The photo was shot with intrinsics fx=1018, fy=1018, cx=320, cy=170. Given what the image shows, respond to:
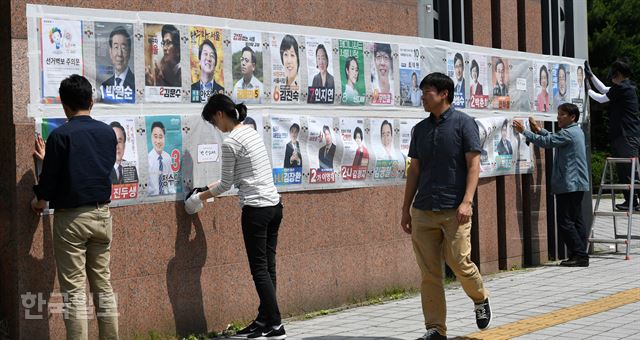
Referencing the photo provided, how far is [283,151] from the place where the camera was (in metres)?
8.75

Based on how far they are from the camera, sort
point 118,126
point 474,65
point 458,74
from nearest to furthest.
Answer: point 118,126, point 458,74, point 474,65

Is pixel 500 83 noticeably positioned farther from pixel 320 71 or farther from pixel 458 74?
pixel 320 71

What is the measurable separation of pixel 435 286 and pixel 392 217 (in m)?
2.64

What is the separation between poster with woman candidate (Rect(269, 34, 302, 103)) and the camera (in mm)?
8695

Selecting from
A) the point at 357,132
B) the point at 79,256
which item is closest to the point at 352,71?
the point at 357,132

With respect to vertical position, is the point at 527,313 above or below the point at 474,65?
below

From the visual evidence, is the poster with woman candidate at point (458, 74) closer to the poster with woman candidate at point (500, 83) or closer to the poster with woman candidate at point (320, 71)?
the poster with woman candidate at point (500, 83)

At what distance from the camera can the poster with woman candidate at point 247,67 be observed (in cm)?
836

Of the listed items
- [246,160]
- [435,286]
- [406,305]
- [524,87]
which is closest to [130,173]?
[246,160]

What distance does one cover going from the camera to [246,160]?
7504 mm

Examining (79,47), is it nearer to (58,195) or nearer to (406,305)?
(58,195)

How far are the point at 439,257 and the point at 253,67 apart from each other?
2.34 metres

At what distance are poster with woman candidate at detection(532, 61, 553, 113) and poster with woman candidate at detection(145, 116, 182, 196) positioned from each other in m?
5.61

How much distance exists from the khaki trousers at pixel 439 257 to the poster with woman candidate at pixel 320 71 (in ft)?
6.65
